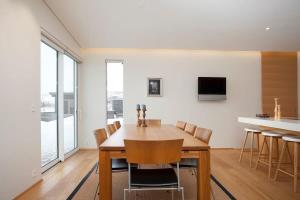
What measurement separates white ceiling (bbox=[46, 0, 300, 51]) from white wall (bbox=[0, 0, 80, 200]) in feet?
2.50

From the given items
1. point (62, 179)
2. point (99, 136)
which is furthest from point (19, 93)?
point (62, 179)

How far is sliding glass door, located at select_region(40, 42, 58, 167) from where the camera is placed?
3.76 meters

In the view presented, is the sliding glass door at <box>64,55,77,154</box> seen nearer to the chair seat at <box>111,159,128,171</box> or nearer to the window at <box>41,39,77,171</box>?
the window at <box>41,39,77,171</box>

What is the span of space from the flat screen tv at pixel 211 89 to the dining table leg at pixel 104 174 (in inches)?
162

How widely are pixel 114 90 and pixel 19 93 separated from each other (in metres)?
3.16

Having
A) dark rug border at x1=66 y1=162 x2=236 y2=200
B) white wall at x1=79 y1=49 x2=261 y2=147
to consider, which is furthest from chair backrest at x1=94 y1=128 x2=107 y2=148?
white wall at x1=79 y1=49 x2=261 y2=147

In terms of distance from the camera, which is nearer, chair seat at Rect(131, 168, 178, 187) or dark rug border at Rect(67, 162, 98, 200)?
chair seat at Rect(131, 168, 178, 187)

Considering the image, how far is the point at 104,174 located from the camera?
2062mm

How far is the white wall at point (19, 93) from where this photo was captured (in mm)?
2479

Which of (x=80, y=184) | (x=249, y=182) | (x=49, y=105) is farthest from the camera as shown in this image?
(x=49, y=105)

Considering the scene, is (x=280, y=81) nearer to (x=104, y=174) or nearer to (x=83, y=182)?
(x=83, y=182)

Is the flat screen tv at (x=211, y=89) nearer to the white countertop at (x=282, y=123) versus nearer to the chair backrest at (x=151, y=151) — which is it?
the white countertop at (x=282, y=123)

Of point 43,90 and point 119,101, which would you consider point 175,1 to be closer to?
point 43,90

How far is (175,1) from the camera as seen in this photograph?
11.0 ft
